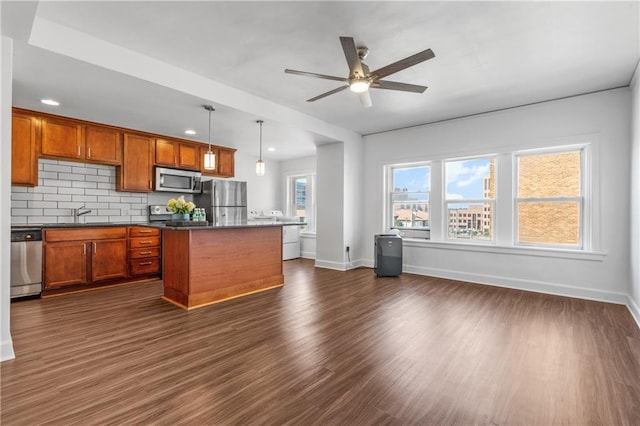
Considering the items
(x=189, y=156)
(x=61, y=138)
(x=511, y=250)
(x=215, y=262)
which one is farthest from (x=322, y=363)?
(x=189, y=156)

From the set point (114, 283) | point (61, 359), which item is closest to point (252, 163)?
point (114, 283)

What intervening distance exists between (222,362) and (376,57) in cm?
302

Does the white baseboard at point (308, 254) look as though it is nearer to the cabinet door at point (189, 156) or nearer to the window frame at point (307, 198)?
the window frame at point (307, 198)

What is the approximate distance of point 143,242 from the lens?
4.80 meters

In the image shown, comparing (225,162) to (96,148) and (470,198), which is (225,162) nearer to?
(96,148)

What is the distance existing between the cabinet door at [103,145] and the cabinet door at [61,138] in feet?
0.35

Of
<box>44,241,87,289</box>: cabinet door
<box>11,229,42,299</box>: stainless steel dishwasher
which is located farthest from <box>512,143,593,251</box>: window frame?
<box>11,229,42,299</box>: stainless steel dishwasher

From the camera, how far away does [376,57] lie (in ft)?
9.86

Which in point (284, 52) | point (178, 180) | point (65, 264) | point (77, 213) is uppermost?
point (284, 52)

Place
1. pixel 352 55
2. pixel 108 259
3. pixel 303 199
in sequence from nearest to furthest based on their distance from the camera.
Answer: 1. pixel 352 55
2. pixel 108 259
3. pixel 303 199

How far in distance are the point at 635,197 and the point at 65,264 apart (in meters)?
6.87

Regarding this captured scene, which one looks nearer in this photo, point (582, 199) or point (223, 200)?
point (582, 199)

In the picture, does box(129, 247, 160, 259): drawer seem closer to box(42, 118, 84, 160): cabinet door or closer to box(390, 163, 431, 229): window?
box(42, 118, 84, 160): cabinet door

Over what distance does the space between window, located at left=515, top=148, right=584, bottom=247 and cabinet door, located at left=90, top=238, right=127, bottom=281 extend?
19.3ft
